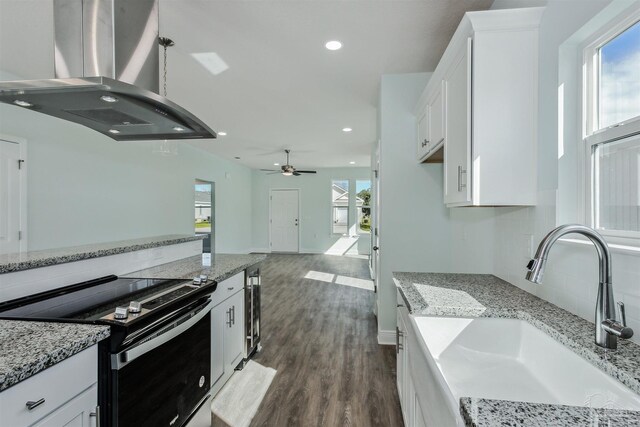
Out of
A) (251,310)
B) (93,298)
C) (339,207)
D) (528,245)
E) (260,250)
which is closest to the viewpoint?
(93,298)

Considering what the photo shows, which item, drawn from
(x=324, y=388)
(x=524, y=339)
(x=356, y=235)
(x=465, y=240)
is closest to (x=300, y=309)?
(x=324, y=388)

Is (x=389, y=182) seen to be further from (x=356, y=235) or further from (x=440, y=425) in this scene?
(x=356, y=235)

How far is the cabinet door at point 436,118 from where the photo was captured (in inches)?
84.9

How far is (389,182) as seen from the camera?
3.14 meters

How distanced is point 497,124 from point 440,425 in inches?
55.3

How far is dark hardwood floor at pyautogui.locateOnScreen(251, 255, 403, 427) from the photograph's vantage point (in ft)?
6.88

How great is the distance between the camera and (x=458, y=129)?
185cm

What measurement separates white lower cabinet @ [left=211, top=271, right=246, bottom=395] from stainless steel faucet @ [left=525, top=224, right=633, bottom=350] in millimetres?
1803

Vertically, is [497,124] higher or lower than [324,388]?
higher

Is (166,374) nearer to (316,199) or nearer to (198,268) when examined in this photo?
(198,268)

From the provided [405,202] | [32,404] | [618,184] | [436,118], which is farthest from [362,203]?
[32,404]

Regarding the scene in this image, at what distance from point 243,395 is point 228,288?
0.77m

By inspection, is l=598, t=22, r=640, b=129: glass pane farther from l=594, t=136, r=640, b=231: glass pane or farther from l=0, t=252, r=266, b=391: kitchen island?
l=0, t=252, r=266, b=391: kitchen island

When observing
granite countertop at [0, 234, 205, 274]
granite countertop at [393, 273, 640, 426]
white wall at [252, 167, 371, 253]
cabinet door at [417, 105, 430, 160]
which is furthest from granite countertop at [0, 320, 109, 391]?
white wall at [252, 167, 371, 253]
